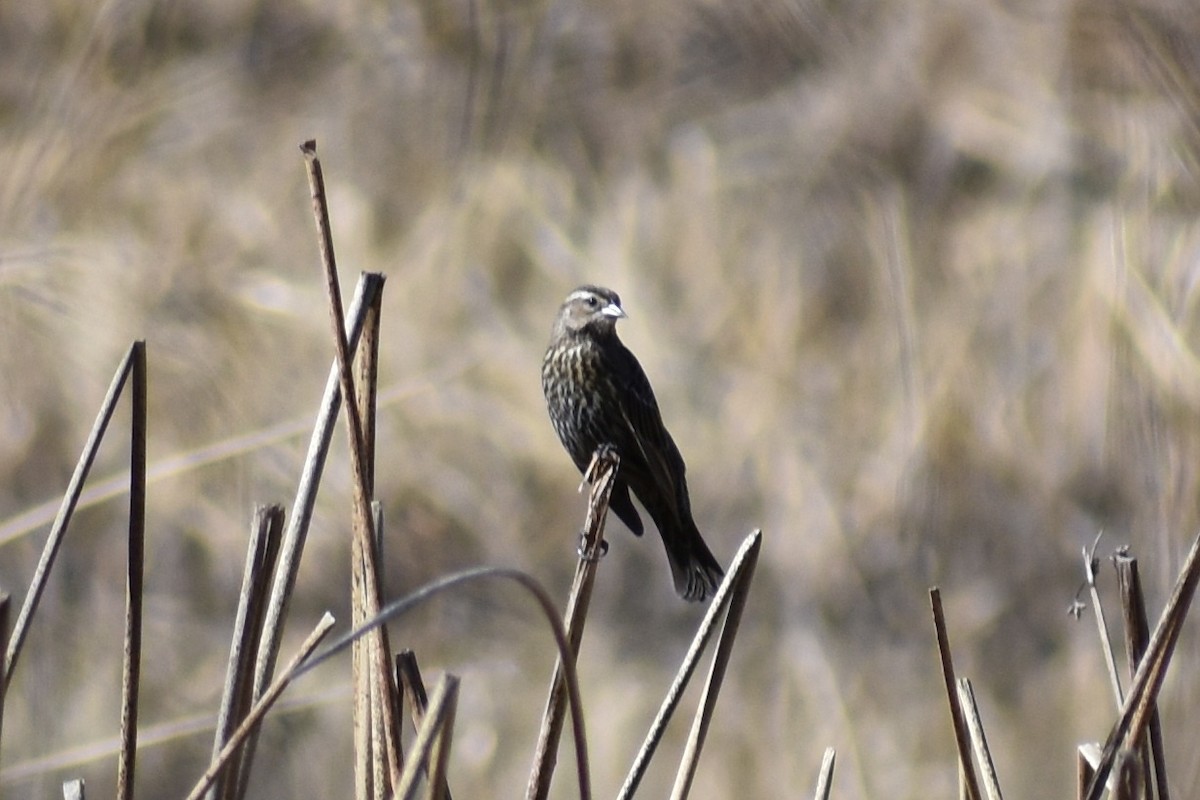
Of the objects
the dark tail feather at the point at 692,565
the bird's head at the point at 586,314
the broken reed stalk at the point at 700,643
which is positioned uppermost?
the bird's head at the point at 586,314

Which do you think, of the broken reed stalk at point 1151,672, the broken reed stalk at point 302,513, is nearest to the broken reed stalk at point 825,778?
the broken reed stalk at point 1151,672

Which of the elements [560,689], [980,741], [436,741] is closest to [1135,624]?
[980,741]

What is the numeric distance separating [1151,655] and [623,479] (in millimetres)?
1601

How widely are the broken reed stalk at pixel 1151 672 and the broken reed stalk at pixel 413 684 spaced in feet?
1.93

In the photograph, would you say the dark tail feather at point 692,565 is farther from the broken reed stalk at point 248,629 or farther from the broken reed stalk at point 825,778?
the broken reed stalk at point 248,629

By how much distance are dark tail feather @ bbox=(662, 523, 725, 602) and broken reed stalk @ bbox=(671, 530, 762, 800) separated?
44.7 inches

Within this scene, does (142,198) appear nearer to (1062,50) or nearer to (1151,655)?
(1062,50)

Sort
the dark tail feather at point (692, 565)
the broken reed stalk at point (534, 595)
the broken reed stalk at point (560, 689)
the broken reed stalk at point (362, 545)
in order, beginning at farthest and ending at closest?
the dark tail feather at point (692, 565)
the broken reed stalk at point (560, 689)
the broken reed stalk at point (362, 545)
the broken reed stalk at point (534, 595)

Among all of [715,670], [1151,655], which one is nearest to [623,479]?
[715,670]

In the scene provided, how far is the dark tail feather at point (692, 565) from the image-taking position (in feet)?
9.62

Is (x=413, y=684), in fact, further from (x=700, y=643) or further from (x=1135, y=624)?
(x=1135, y=624)

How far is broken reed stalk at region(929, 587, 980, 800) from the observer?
1.63 meters

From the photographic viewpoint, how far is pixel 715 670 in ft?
5.76

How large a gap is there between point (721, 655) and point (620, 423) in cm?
145
